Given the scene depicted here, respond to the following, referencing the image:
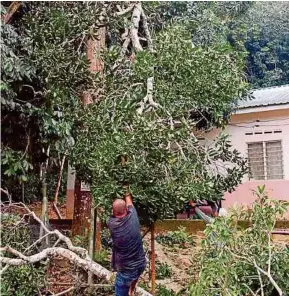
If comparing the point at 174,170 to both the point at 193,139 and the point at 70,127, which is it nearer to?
the point at 193,139

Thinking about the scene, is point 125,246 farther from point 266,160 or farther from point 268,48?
point 268,48

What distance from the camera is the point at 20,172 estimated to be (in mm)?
6320

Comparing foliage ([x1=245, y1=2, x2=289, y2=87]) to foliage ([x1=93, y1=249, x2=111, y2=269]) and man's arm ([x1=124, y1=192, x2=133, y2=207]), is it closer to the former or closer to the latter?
foliage ([x1=93, y1=249, x2=111, y2=269])

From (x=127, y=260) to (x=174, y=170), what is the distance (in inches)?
46.7

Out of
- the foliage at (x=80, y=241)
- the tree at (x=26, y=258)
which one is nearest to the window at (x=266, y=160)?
the foliage at (x=80, y=241)

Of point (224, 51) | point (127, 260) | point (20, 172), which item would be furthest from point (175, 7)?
point (127, 260)

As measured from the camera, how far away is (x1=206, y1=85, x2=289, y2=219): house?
11094 mm

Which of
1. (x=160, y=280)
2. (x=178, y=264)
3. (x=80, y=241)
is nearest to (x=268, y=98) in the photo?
(x=178, y=264)

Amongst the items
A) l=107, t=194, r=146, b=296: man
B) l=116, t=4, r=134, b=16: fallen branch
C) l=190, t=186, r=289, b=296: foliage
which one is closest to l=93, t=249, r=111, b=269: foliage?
l=107, t=194, r=146, b=296: man

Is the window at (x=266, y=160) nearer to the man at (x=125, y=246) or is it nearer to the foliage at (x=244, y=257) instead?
the foliage at (x=244, y=257)

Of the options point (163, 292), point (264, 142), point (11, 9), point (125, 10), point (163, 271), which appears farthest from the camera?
point (264, 142)

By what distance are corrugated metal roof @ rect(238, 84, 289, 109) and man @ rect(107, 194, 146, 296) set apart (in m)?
6.42

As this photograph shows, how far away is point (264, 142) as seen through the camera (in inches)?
451

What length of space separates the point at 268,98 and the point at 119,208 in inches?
316
